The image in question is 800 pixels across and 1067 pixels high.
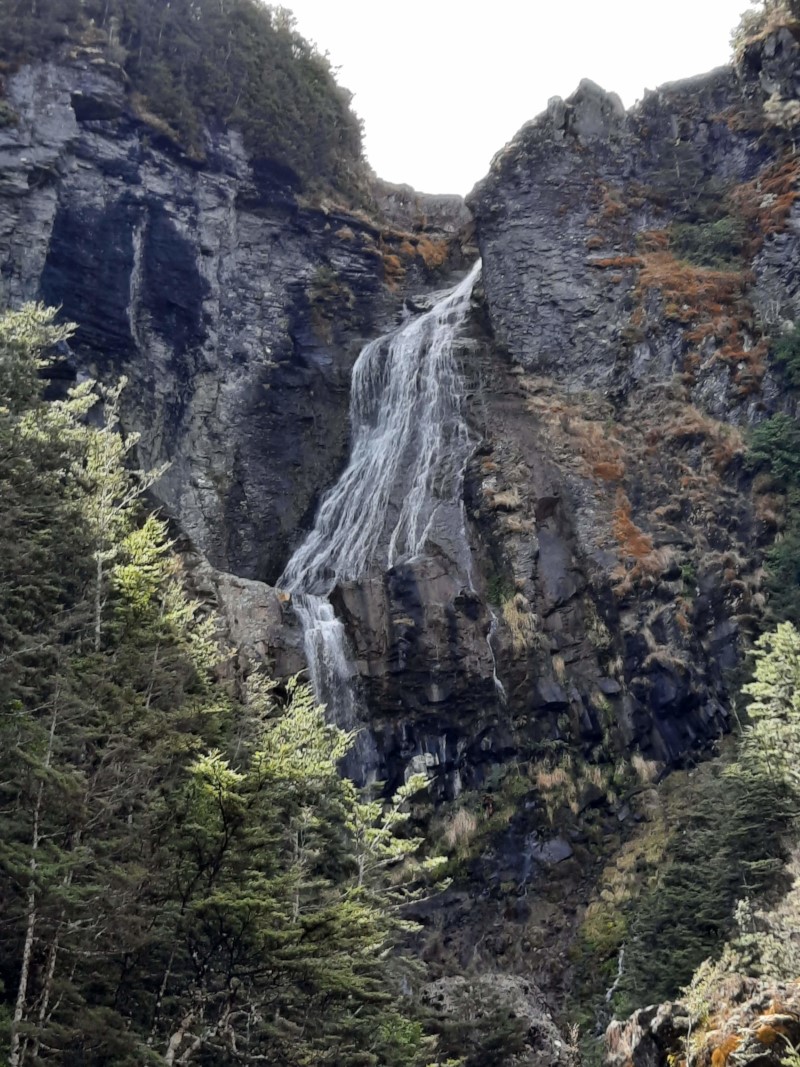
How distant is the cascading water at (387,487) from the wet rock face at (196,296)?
50.0 inches

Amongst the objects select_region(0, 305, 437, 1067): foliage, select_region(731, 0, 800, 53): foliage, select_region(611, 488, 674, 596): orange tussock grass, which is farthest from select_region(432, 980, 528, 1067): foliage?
select_region(731, 0, 800, 53): foliage

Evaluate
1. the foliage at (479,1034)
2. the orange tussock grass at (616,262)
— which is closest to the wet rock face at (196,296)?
the orange tussock grass at (616,262)

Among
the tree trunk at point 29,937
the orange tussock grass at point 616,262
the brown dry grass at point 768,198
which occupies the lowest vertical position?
the tree trunk at point 29,937

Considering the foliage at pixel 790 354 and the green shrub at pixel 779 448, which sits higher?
the foliage at pixel 790 354

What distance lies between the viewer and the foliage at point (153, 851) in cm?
870

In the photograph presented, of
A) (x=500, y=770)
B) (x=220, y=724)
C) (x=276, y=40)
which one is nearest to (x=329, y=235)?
(x=276, y=40)

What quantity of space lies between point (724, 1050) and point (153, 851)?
21.5ft

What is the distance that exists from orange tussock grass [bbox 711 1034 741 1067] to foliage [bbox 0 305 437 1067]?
365 cm

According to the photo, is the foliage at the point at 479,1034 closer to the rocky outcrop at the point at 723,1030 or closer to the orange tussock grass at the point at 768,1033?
the rocky outcrop at the point at 723,1030

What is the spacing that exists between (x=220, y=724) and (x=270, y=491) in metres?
17.2

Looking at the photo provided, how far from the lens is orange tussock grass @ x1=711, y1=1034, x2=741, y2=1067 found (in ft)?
31.6

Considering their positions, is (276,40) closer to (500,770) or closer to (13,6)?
(13,6)

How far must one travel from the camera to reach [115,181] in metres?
26.9

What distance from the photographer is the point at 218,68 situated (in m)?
30.6
